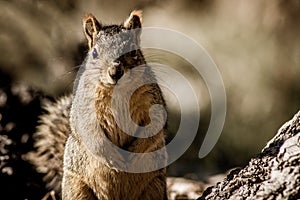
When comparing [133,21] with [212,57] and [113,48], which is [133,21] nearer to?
[113,48]

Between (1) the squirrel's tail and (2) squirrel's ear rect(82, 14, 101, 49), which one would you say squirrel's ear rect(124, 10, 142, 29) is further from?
(1) the squirrel's tail

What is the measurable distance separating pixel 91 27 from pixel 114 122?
48 cm

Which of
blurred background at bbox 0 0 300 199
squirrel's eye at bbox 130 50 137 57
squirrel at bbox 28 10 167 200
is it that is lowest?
squirrel at bbox 28 10 167 200

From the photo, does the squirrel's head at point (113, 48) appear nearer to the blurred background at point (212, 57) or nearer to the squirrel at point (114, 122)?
the squirrel at point (114, 122)

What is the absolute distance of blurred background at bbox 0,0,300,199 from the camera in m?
4.96

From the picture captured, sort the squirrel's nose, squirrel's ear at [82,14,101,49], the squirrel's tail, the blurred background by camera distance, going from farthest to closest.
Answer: the blurred background → the squirrel's tail → squirrel's ear at [82,14,101,49] → the squirrel's nose

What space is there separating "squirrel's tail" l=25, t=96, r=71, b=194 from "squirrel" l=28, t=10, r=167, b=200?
2.68 ft

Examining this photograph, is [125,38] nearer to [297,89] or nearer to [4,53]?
[297,89]

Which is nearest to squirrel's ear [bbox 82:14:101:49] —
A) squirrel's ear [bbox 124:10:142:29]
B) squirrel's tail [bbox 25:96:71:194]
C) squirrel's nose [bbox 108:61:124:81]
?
squirrel's ear [bbox 124:10:142:29]

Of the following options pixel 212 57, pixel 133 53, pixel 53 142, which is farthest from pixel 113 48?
pixel 212 57

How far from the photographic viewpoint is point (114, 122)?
9.75ft

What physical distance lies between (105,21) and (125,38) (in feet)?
7.56

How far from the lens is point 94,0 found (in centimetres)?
545

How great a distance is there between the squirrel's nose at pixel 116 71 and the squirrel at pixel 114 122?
4 centimetres
